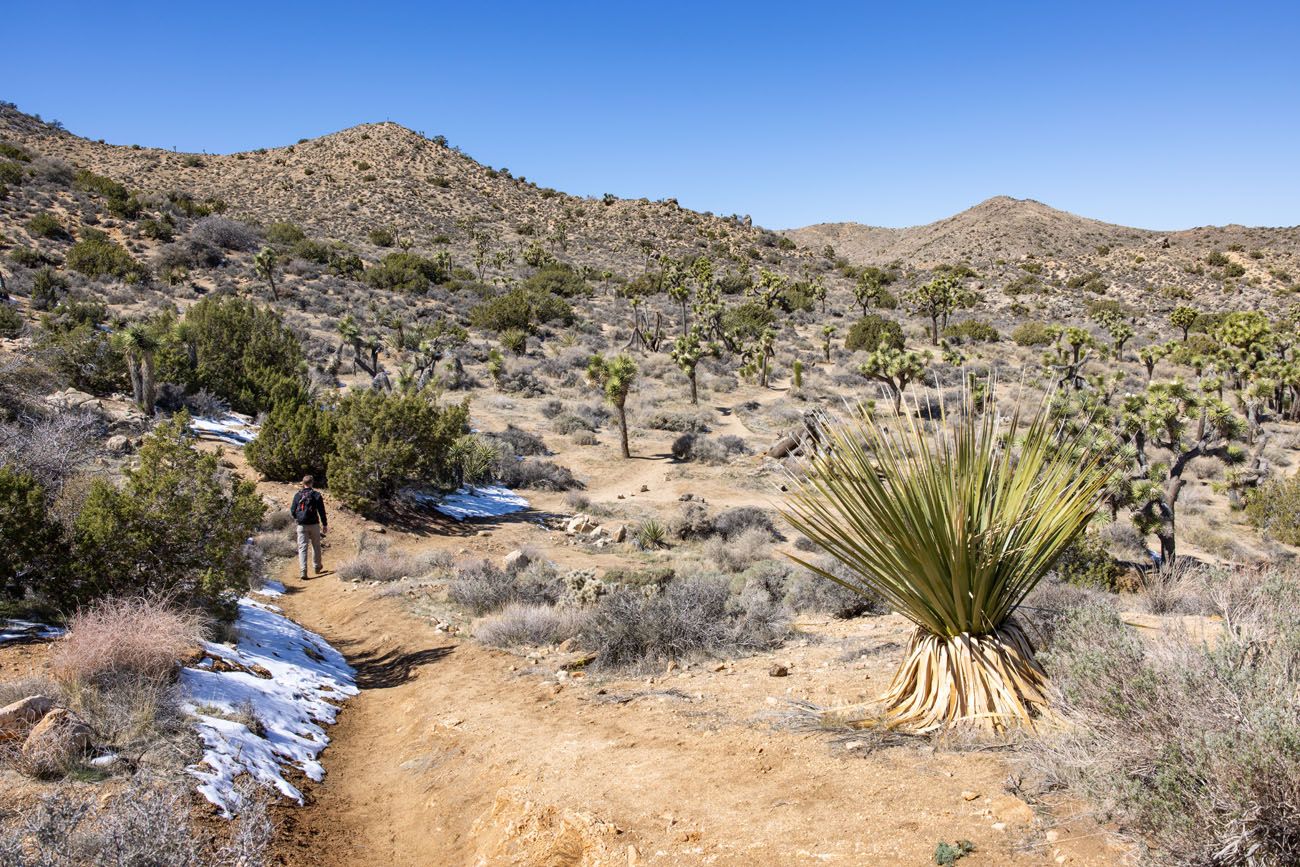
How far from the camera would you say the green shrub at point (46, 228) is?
33.2 meters

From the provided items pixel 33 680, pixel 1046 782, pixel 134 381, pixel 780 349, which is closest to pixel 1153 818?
pixel 1046 782

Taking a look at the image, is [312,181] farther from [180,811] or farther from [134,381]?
[180,811]

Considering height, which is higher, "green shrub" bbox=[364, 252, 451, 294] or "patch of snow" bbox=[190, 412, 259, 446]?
"green shrub" bbox=[364, 252, 451, 294]

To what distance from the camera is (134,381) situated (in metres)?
15.6

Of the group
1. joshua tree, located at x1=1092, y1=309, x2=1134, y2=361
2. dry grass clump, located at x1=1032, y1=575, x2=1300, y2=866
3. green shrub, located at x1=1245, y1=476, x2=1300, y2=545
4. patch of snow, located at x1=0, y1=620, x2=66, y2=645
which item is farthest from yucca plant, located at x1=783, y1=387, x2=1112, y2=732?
joshua tree, located at x1=1092, y1=309, x2=1134, y2=361

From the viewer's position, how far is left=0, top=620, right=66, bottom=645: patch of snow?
534cm

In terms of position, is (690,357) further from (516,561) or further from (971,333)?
(971,333)

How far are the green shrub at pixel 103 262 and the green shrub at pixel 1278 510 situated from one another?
3935cm

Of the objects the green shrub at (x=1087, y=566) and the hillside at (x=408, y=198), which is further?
the hillside at (x=408, y=198)

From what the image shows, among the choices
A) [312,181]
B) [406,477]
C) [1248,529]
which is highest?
[312,181]

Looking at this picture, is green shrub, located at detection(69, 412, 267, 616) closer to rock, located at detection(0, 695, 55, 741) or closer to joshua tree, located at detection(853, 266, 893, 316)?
rock, located at detection(0, 695, 55, 741)

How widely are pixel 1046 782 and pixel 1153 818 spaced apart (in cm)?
70

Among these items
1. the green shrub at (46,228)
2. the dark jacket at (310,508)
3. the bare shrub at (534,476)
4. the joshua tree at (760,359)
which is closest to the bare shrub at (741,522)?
the bare shrub at (534,476)

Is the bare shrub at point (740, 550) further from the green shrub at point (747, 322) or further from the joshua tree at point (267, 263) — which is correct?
the joshua tree at point (267, 263)
